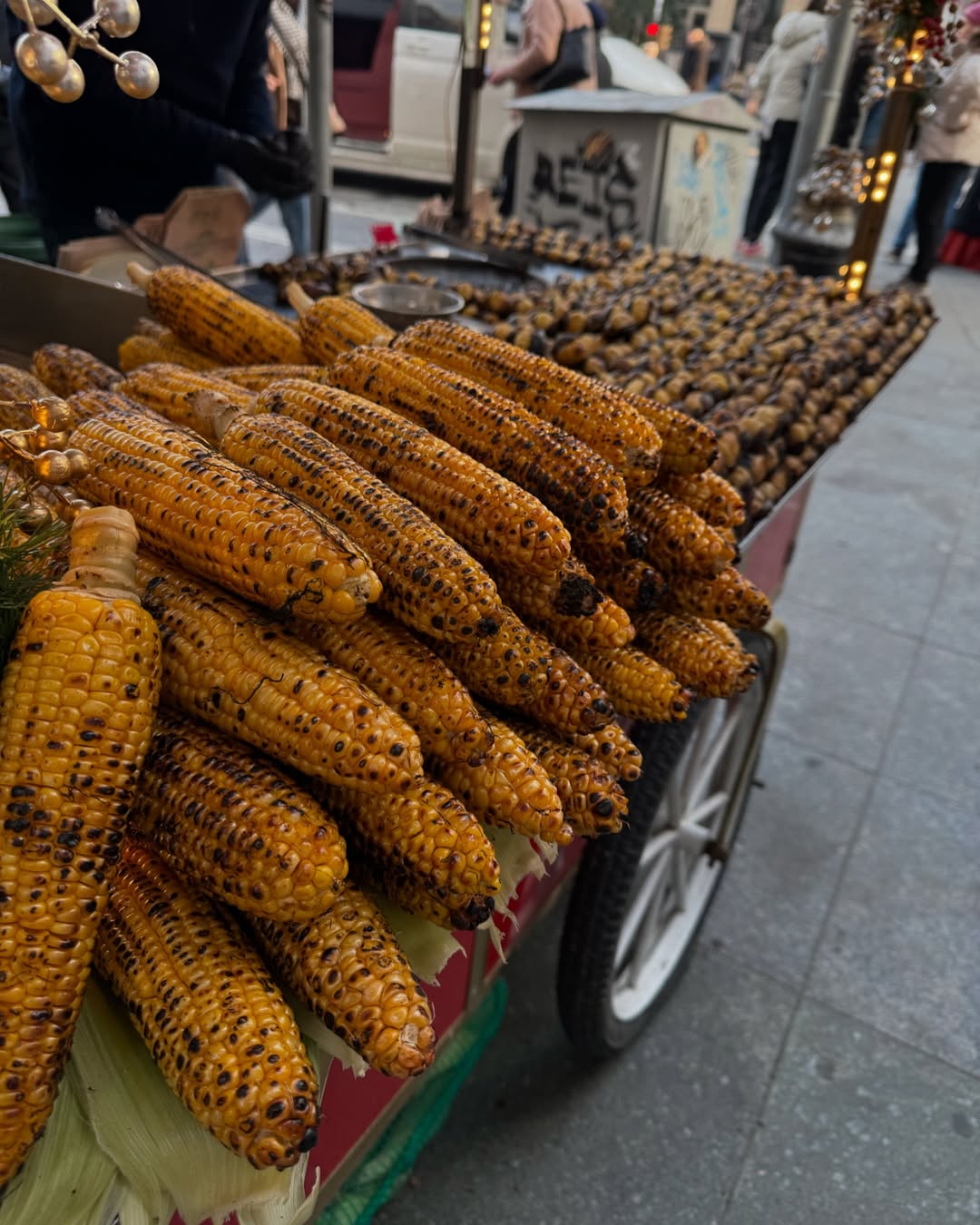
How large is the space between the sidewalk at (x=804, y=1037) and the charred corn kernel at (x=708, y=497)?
1.63 metres

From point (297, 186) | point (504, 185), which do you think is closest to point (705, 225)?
point (504, 185)

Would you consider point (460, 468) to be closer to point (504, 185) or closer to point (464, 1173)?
point (464, 1173)

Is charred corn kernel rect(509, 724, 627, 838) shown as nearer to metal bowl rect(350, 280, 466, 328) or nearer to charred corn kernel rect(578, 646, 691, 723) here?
charred corn kernel rect(578, 646, 691, 723)

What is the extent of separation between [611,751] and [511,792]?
0.27 meters

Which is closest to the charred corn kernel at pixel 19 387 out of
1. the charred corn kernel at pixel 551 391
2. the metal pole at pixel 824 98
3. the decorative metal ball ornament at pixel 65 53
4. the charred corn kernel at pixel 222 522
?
the charred corn kernel at pixel 222 522

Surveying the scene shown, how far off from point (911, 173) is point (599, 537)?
823 inches

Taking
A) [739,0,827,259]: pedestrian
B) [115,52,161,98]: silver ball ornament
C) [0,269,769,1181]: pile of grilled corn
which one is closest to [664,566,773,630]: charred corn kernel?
[0,269,769,1181]: pile of grilled corn

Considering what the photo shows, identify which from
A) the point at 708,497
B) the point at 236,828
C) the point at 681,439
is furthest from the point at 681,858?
the point at 236,828

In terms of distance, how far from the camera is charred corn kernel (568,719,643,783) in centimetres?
135

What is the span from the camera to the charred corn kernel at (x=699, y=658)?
1530mm

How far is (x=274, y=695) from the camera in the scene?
102cm

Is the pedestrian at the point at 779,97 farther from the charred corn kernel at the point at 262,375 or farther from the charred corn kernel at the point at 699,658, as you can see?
the charred corn kernel at the point at 699,658

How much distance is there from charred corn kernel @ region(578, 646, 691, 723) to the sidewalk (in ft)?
4.74

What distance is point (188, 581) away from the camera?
1.16 meters
